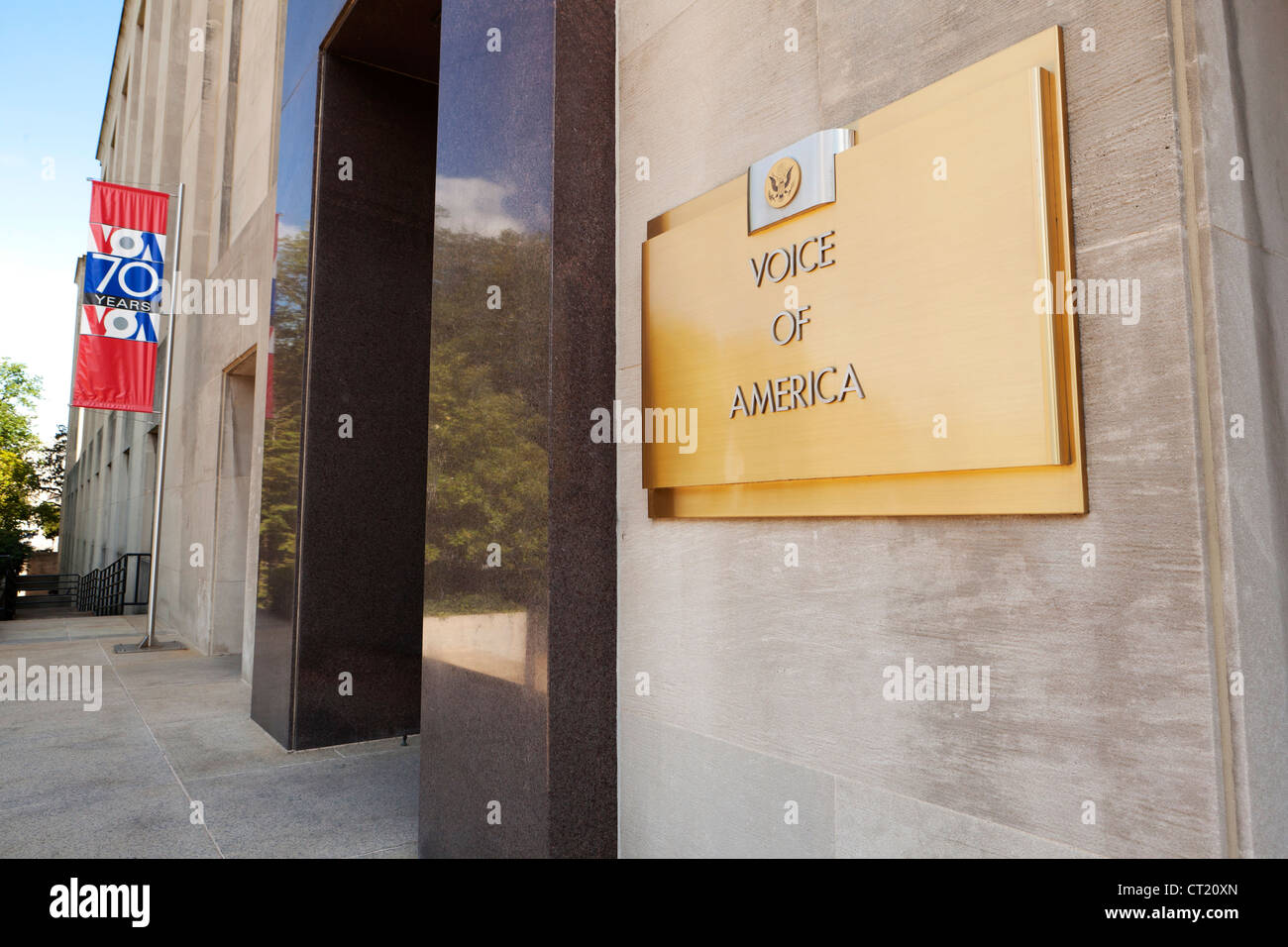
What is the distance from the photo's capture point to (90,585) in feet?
80.4

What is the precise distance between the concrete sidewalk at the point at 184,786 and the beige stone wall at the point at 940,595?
202cm

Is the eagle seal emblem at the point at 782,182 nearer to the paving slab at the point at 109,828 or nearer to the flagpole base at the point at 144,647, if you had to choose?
the paving slab at the point at 109,828

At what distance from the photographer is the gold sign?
1802mm

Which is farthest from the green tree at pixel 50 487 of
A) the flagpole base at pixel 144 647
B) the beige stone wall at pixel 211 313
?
the flagpole base at pixel 144 647

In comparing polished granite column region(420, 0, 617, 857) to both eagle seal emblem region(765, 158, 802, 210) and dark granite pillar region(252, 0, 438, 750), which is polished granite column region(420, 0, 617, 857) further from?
dark granite pillar region(252, 0, 438, 750)

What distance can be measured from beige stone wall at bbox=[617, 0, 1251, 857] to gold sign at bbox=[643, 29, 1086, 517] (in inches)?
3.4

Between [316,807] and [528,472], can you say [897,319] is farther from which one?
[316,807]

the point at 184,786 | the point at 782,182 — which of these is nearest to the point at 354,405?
the point at 184,786

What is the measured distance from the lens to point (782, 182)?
97.1 inches

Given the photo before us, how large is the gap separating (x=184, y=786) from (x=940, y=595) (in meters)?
4.78

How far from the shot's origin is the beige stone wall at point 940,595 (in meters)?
1.63

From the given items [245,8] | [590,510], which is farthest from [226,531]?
[590,510]

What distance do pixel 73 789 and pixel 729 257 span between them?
491 cm
